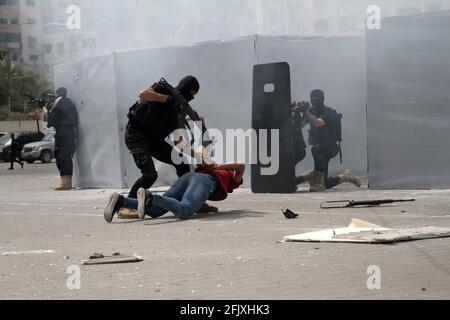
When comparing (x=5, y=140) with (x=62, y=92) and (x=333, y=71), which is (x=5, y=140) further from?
(x=333, y=71)

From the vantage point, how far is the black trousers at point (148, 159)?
38.3 feet

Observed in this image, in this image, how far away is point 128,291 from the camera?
21.1 feet

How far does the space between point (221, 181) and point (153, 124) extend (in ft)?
3.44

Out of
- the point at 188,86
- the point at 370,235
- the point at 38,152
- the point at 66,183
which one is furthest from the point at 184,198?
the point at 38,152

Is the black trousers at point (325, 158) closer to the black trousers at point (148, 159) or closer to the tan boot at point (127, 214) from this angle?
the black trousers at point (148, 159)

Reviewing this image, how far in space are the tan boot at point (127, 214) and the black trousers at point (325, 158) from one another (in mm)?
4553

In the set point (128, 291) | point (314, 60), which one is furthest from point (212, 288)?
point (314, 60)

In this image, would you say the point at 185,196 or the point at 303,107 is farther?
the point at 303,107

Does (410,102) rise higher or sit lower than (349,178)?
higher

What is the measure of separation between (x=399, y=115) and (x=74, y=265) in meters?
7.91

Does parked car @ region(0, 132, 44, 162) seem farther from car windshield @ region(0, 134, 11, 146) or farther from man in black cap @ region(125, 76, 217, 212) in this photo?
man in black cap @ region(125, 76, 217, 212)

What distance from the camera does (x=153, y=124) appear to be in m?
11.7

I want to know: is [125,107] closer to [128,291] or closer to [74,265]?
[74,265]

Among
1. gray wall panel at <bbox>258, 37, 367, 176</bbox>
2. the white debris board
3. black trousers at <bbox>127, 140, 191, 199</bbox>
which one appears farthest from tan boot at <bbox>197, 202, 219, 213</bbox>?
gray wall panel at <bbox>258, 37, 367, 176</bbox>
